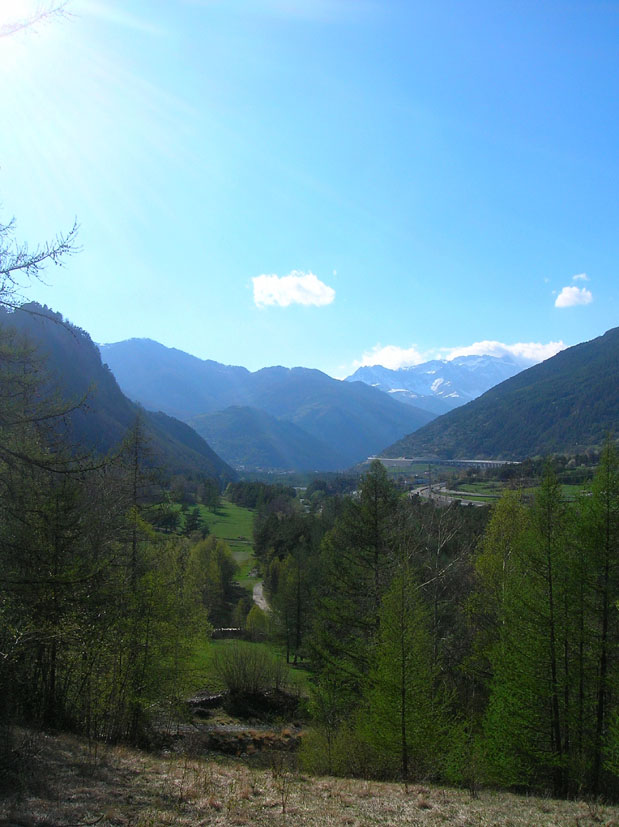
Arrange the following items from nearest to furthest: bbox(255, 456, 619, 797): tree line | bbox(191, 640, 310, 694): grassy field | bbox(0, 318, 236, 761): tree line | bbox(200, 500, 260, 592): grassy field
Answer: bbox(0, 318, 236, 761): tree line, bbox(255, 456, 619, 797): tree line, bbox(191, 640, 310, 694): grassy field, bbox(200, 500, 260, 592): grassy field

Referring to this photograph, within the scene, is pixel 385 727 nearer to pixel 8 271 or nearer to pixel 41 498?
pixel 41 498

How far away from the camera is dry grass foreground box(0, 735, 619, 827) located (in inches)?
288

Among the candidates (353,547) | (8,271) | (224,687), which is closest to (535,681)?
(353,547)

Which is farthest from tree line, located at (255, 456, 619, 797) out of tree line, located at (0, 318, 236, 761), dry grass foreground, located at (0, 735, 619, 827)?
tree line, located at (0, 318, 236, 761)

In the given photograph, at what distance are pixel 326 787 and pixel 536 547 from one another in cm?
934

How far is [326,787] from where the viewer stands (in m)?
11.2

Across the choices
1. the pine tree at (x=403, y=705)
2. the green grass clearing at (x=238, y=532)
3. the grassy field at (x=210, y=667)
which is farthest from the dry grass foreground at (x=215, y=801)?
the green grass clearing at (x=238, y=532)

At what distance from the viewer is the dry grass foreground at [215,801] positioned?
730cm

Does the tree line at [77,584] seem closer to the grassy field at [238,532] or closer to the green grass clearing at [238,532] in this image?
the green grass clearing at [238,532]

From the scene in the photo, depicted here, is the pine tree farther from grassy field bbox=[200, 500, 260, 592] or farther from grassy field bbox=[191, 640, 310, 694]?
grassy field bbox=[200, 500, 260, 592]

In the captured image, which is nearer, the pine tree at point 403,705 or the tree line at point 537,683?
the tree line at point 537,683

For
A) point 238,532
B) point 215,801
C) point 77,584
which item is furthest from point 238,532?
point 215,801

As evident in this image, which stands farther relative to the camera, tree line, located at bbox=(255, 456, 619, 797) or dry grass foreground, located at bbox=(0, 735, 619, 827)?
tree line, located at bbox=(255, 456, 619, 797)

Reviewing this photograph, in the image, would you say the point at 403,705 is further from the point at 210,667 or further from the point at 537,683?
the point at 210,667
